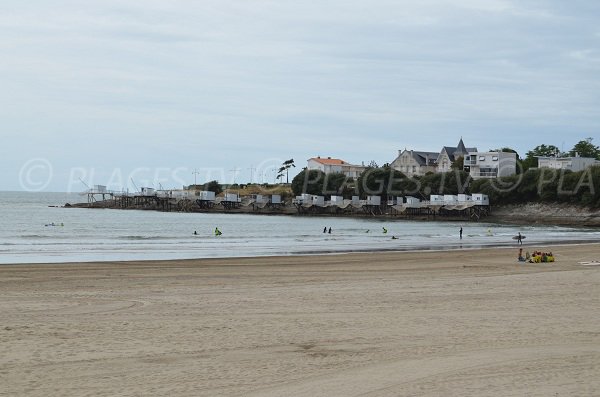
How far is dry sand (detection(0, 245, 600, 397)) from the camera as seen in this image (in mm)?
8664

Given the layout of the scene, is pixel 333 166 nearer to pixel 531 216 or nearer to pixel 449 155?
pixel 449 155

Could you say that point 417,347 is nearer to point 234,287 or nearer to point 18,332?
point 18,332

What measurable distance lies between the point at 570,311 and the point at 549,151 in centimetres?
14625

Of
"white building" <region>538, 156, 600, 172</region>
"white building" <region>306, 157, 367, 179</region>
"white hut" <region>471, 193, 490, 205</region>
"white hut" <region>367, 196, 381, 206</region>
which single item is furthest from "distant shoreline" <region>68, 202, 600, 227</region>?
"white building" <region>306, 157, 367, 179</region>

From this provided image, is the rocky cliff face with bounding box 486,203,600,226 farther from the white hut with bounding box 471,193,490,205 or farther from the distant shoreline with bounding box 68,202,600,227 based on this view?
the white hut with bounding box 471,193,490,205

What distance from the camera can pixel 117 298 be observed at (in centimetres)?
1548

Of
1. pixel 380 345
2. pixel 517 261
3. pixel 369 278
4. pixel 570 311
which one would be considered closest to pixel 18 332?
pixel 380 345

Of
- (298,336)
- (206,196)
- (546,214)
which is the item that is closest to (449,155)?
(546,214)

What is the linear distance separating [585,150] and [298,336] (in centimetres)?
14368

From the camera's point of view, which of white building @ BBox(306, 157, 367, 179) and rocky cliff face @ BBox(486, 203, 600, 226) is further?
white building @ BBox(306, 157, 367, 179)

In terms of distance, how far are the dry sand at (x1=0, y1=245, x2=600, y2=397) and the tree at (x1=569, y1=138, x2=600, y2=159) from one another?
130392 millimetres

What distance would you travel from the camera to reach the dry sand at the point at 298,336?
28.4 ft

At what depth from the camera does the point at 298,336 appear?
37.3ft

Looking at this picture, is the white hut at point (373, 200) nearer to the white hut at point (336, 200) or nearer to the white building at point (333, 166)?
the white hut at point (336, 200)
